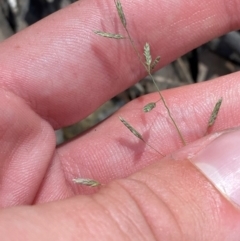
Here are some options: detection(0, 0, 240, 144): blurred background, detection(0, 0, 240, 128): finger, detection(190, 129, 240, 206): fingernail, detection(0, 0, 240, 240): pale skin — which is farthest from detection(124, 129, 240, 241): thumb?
detection(0, 0, 240, 144): blurred background

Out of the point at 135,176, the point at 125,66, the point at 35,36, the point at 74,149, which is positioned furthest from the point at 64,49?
the point at 135,176

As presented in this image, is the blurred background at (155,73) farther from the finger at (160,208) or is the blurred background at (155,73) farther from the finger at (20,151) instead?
the finger at (160,208)

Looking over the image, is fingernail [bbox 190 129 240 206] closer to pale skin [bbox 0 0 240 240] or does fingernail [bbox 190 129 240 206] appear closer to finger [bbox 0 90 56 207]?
pale skin [bbox 0 0 240 240]

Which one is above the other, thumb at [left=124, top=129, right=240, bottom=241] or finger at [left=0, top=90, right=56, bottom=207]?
finger at [left=0, top=90, right=56, bottom=207]

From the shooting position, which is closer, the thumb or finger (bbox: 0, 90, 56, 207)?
the thumb

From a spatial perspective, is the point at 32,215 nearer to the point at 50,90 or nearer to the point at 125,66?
the point at 50,90

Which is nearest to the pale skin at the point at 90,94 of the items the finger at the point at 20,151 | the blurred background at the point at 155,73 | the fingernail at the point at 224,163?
the finger at the point at 20,151
